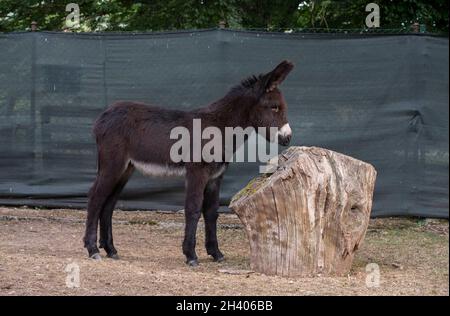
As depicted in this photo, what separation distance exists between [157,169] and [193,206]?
0.57m

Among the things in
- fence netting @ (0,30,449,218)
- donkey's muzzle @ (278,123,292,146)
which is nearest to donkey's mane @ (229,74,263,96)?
donkey's muzzle @ (278,123,292,146)

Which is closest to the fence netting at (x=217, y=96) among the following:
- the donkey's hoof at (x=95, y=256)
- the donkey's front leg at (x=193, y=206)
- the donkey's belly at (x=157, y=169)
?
the donkey's belly at (x=157, y=169)

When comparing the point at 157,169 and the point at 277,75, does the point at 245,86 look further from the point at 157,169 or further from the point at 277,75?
the point at 157,169

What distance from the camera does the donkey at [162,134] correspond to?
271 inches

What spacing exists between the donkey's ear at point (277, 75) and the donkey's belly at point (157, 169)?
112 cm

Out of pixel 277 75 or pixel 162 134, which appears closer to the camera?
pixel 277 75

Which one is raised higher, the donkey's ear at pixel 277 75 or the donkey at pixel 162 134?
the donkey's ear at pixel 277 75

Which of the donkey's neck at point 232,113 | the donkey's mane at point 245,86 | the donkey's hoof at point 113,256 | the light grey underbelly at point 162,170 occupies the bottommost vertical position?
the donkey's hoof at point 113,256

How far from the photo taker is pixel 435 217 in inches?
324

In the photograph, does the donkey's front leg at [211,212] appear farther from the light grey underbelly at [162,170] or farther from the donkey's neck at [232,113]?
the donkey's neck at [232,113]

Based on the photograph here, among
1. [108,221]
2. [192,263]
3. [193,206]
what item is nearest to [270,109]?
[193,206]

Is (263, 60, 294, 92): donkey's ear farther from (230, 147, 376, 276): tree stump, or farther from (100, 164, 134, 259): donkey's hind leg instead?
(100, 164, 134, 259): donkey's hind leg

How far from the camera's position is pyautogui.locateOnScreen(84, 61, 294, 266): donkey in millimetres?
6879

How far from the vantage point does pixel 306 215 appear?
5969 millimetres
